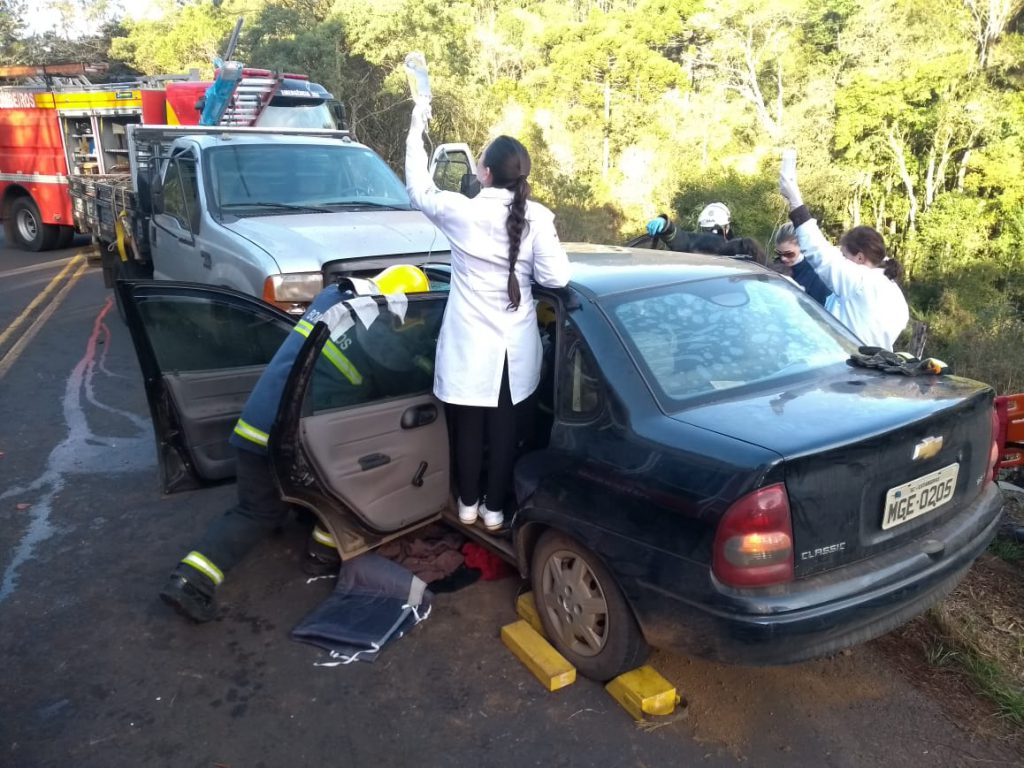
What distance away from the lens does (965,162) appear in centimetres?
2256

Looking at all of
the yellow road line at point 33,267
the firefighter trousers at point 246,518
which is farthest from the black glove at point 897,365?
the yellow road line at point 33,267

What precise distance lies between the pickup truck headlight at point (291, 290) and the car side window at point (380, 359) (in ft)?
6.92

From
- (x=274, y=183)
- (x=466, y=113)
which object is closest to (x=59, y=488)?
(x=274, y=183)

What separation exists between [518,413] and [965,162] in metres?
23.6

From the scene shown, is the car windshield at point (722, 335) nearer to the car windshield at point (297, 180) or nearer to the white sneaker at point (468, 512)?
the white sneaker at point (468, 512)

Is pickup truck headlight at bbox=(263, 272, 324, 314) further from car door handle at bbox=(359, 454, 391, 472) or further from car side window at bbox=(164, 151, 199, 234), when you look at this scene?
car door handle at bbox=(359, 454, 391, 472)

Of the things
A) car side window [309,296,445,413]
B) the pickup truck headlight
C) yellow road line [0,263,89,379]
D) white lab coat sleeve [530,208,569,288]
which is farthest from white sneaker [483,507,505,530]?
yellow road line [0,263,89,379]

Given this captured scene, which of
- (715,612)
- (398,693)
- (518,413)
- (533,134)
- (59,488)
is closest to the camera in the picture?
(715,612)

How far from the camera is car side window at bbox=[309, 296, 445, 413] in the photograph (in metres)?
3.39

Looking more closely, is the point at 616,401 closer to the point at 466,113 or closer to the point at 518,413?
the point at 518,413

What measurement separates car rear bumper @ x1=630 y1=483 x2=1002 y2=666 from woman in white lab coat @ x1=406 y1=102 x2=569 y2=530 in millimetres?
1006

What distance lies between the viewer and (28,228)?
51.0 feet

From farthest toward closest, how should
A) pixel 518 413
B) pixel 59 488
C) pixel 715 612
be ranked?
pixel 59 488
pixel 518 413
pixel 715 612

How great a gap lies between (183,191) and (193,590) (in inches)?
178
